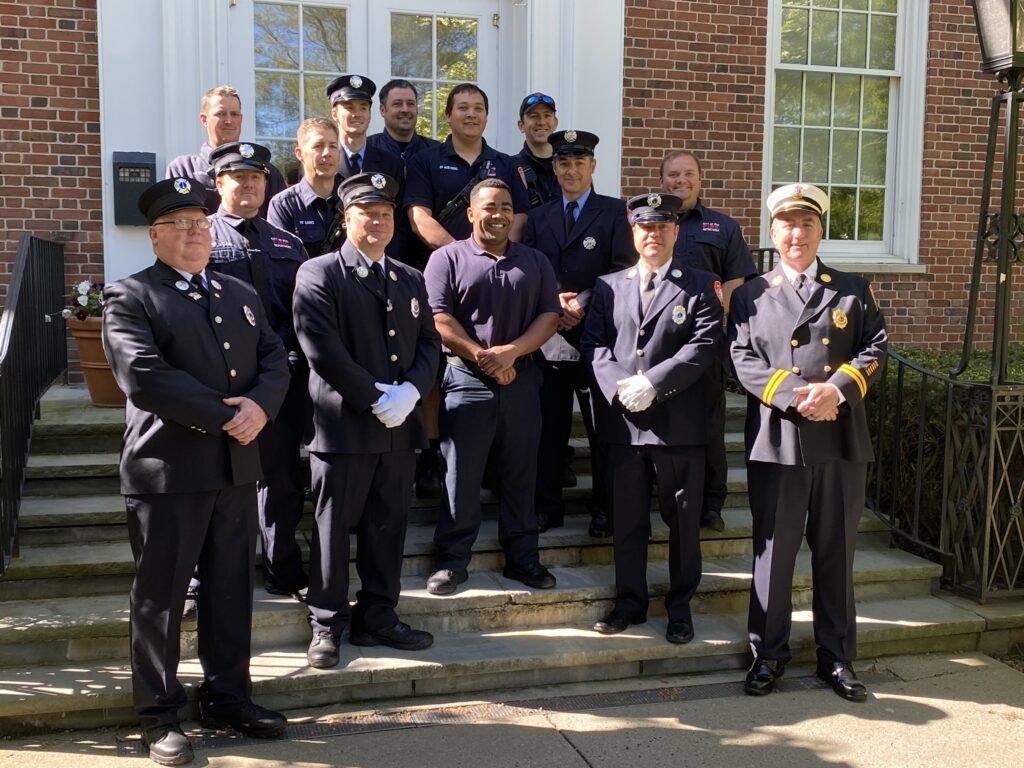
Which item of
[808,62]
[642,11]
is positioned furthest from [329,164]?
[808,62]

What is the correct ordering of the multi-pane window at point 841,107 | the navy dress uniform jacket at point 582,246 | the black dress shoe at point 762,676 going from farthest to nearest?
the multi-pane window at point 841,107 → the navy dress uniform jacket at point 582,246 → the black dress shoe at point 762,676

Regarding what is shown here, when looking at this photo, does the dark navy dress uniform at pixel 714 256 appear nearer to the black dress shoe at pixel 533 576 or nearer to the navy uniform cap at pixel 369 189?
the black dress shoe at pixel 533 576

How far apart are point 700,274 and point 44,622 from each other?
10.3 ft

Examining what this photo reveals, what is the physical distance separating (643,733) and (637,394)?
1.37m

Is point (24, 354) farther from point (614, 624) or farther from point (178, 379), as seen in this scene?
point (614, 624)

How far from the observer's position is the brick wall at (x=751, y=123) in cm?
737

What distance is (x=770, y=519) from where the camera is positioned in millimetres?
4375

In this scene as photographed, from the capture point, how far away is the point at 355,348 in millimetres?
4172

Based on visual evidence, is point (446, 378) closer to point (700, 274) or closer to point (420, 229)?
point (420, 229)

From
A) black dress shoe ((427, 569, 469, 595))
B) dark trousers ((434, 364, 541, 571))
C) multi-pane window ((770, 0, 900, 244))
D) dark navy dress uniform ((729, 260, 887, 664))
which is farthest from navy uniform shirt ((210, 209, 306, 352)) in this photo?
multi-pane window ((770, 0, 900, 244))

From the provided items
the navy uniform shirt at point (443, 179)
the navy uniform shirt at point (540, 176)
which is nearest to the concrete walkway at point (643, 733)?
the navy uniform shirt at point (443, 179)

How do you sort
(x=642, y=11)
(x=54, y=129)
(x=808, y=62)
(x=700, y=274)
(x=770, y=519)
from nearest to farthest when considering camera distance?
(x=770, y=519) < (x=700, y=274) < (x=54, y=129) < (x=642, y=11) < (x=808, y=62)

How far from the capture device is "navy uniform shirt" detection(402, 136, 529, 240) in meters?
5.26

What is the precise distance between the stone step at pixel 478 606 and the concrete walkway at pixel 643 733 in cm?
42
